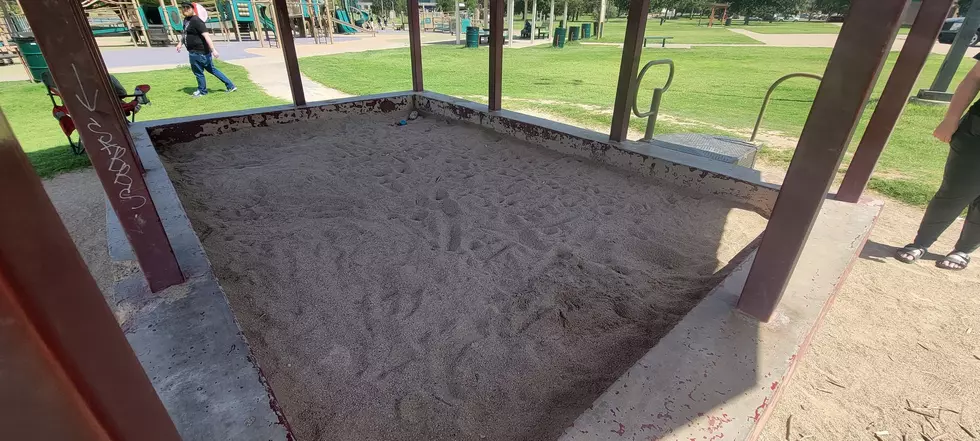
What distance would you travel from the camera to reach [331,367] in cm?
209

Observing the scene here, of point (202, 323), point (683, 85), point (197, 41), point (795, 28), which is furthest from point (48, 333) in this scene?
point (795, 28)

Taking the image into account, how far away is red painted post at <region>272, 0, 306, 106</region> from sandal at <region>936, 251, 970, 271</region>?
6472mm

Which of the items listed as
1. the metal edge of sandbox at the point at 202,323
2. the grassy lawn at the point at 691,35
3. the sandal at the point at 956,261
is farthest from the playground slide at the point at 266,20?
the sandal at the point at 956,261

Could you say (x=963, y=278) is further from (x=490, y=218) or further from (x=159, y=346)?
(x=159, y=346)

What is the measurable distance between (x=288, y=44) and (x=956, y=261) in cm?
689

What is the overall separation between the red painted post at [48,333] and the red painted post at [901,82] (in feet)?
12.5

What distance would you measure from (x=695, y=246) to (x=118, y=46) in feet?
81.8

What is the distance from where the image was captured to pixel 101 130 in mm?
1734

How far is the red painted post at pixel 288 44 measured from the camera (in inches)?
204

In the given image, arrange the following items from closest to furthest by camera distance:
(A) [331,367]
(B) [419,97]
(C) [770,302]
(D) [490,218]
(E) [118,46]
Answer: (C) [770,302], (A) [331,367], (D) [490,218], (B) [419,97], (E) [118,46]

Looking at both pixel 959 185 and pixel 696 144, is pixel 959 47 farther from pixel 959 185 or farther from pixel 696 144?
pixel 959 185

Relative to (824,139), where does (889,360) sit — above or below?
below

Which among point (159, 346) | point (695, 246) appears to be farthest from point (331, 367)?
point (695, 246)

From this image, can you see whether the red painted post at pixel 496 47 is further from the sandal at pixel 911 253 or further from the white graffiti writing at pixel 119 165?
the sandal at pixel 911 253
